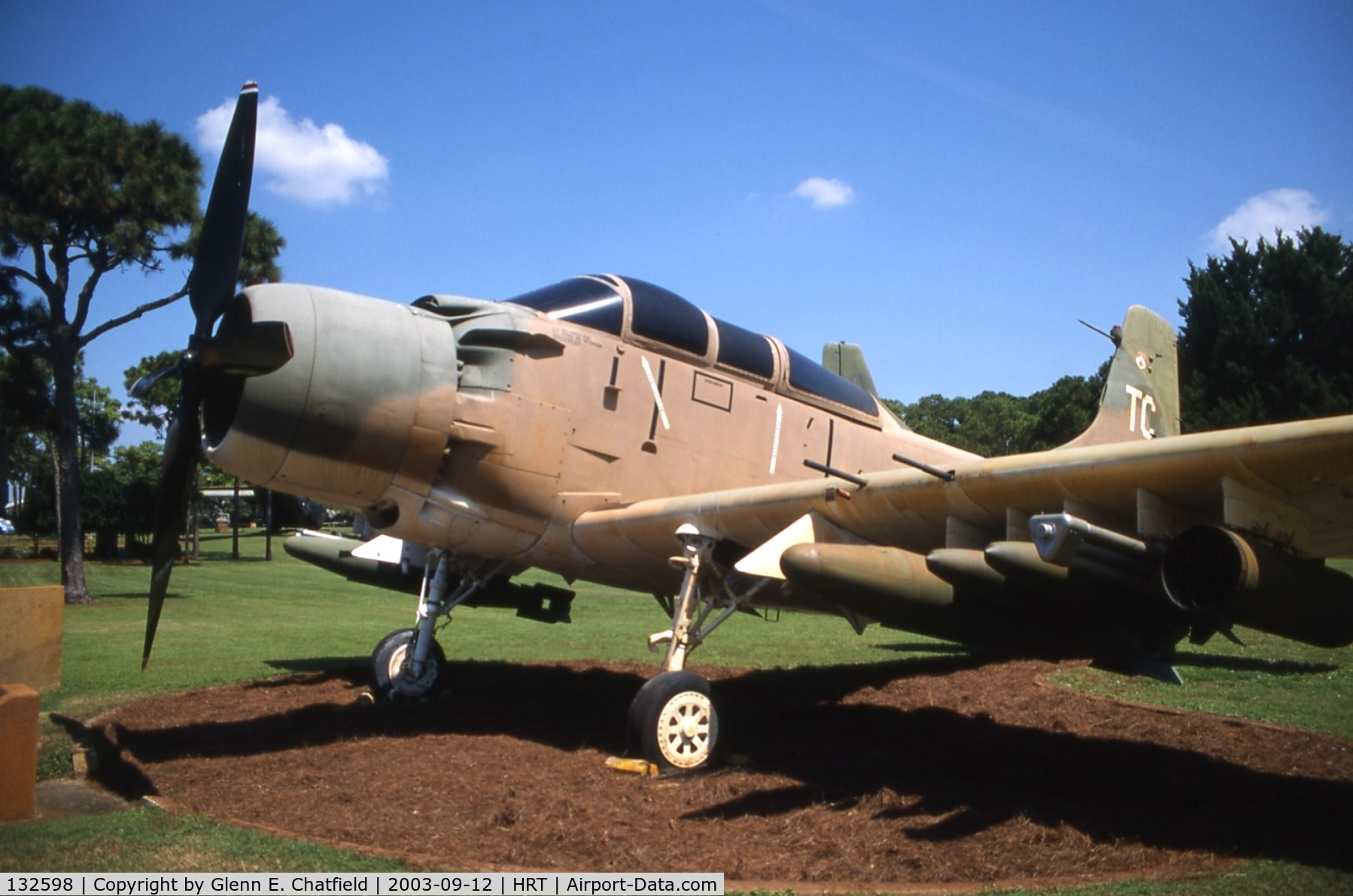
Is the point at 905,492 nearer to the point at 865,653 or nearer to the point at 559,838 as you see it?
the point at 559,838

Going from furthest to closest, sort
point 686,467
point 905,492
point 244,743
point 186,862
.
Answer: point 686,467
point 244,743
point 905,492
point 186,862

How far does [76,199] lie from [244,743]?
17.7 m

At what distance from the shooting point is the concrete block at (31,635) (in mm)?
9312

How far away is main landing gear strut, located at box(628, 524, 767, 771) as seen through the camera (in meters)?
7.04

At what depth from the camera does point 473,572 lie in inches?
379

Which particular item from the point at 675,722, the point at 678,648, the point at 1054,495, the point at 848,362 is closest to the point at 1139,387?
the point at 848,362

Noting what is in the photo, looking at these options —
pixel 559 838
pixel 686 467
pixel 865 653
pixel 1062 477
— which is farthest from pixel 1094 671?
pixel 559 838

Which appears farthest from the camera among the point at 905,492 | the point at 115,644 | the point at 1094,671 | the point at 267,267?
the point at 267,267

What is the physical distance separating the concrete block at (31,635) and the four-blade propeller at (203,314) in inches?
98.2

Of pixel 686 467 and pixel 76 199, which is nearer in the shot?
pixel 686 467

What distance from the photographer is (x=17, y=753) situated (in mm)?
5648

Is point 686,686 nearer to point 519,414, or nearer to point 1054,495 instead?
point 519,414
